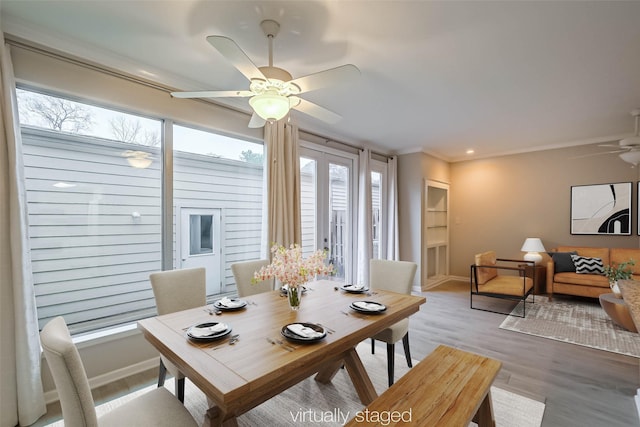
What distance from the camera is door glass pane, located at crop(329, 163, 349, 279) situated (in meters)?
4.59

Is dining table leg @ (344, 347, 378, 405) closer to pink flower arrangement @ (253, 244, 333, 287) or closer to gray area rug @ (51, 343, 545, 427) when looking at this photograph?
gray area rug @ (51, 343, 545, 427)

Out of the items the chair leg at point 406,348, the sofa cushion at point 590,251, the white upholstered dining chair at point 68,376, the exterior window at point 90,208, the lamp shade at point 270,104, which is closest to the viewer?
the white upholstered dining chair at point 68,376

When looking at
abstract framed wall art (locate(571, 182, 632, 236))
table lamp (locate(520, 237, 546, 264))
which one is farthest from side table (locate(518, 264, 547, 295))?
abstract framed wall art (locate(571, 182, 632, 236))

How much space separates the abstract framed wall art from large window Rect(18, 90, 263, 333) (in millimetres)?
5726

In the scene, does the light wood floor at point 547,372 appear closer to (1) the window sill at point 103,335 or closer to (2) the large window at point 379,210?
(1) the window sill at point 103,335

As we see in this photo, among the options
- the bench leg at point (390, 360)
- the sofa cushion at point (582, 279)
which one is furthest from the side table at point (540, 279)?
the bench leg at point (390, 360)

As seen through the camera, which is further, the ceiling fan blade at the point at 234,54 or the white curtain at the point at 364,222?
the white curtain at the point at 364,222

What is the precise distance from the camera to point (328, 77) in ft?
5.76

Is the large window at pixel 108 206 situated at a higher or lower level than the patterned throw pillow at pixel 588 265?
higher

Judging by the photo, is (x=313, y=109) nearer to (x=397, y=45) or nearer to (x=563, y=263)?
(x=397, y=45)

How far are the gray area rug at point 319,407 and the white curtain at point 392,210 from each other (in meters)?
3.18

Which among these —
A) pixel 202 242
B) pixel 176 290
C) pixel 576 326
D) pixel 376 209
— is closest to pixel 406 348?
pixel 176 290

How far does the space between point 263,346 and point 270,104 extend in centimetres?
141

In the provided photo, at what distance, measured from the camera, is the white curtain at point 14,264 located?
188cm
